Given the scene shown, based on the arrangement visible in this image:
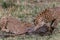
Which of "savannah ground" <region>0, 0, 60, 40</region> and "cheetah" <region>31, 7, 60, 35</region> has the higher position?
"cheetah" <region>31, 7, 60, 35</region>

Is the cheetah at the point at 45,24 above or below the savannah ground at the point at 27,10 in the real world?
above

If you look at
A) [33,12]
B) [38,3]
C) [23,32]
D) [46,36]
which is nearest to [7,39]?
[23,32]

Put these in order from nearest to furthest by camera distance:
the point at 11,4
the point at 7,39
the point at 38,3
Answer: the point at 7,39, the point at 11,4, the point at 38,3

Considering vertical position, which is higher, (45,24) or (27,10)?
(45,24)

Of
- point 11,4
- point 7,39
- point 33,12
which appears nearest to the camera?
point 7,39

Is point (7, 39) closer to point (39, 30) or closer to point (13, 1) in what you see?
point (39, 30)

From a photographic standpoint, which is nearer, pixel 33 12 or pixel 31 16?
pixel 31 16

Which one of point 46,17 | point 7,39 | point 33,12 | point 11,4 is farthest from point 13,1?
point 7,39

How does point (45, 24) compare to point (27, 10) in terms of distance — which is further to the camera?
point (27, 10)

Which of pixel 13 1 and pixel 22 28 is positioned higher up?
pixel 22 28
